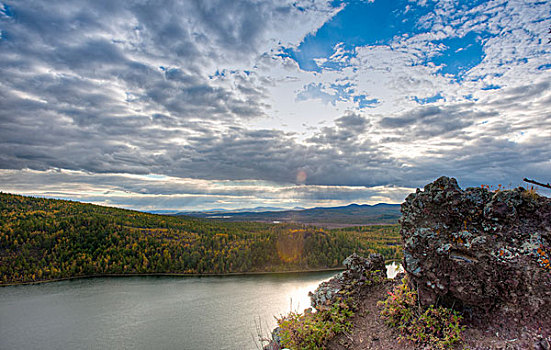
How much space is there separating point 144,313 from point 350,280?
26.3m

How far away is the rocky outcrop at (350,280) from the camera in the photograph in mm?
9320

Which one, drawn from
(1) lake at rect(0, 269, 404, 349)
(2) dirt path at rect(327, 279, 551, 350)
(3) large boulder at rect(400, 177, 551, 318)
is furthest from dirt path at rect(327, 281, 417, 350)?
(1) lake at rect(0, 269, 404, 349)

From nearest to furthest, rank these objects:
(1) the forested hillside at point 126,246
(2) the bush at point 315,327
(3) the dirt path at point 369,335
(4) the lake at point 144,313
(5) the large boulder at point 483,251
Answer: (5) the large boulder at point 483,251 → (3) the dirt path at point 369,335 → (2) the bush at point 315,327 → (4) the lake at point 144,313 → (1) the forested hillside at point 126,246

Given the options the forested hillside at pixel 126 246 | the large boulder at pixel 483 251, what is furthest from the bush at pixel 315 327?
the forested hillside at pixel 126 246

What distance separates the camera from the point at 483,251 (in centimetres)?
659

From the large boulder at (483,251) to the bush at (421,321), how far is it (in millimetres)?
327

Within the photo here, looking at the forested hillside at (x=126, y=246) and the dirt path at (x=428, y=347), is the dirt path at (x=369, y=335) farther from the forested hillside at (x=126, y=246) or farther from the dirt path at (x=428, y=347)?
the forested hillside at (x=126, y=246)

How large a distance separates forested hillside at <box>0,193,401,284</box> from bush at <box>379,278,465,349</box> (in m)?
42.4

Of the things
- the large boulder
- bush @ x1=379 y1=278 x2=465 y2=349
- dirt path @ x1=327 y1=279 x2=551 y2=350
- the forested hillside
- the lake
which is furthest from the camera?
the forested hillside

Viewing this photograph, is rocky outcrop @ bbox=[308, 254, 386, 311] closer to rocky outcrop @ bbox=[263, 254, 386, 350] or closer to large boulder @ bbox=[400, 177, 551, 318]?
rocky outcrop @ bbox=[263, 254, 386, 350]

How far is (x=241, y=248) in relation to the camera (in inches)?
2418

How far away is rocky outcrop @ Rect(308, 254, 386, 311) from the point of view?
9.32 m

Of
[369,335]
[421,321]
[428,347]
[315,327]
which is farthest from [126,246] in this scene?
[428,347]

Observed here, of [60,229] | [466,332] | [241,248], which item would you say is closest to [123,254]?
[60,229]
